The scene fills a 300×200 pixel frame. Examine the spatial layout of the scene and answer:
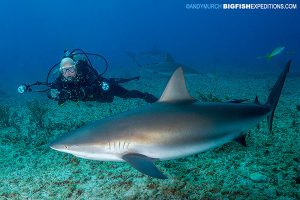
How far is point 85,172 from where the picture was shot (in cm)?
542

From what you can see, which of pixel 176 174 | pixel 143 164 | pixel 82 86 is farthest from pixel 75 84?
pixel 143 164

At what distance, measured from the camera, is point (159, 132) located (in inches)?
146

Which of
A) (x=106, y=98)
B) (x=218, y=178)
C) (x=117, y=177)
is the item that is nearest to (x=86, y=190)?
(x=117, y=177)

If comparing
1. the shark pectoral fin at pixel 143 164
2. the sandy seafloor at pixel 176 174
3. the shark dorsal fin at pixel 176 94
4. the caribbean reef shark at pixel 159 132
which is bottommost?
the sandy seafloor at pixel 176 174

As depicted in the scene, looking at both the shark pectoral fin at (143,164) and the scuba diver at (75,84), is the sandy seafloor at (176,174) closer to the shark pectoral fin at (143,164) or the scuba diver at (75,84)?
the shark pectoral fin at (143,164)

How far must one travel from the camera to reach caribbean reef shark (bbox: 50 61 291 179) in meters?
3.64

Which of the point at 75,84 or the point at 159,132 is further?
Result: the point at 75,84

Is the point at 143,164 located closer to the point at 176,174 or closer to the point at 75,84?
the point at 176,174

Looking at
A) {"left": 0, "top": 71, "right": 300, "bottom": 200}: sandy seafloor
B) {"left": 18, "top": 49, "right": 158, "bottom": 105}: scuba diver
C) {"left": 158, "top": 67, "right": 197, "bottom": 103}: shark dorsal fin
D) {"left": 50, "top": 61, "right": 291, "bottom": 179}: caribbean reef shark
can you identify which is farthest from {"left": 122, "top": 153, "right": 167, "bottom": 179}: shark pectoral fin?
{"left": 18, "top": 49, "right": 158, "bottom": 105}: scuba diver

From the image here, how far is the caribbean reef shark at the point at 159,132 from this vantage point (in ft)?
12.0

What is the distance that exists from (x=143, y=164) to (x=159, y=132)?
1.69 feet

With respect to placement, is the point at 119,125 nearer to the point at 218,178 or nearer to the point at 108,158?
the point at 108,158

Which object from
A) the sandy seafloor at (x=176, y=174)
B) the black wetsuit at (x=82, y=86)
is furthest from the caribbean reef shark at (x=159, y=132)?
the black wetsuit at (x=82, y=86)

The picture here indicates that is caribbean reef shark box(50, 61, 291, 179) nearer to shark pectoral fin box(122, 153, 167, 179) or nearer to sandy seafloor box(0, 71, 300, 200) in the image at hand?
shark pectoral fin box(122, 153, 167, 179)
